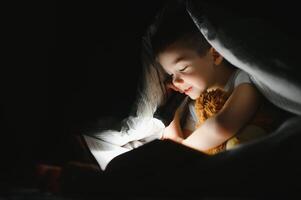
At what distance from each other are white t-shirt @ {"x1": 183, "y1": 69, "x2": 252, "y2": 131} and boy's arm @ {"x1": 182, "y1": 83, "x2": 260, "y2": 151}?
0.04m

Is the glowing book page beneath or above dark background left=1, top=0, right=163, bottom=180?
beneath

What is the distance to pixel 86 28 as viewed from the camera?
1699 mm

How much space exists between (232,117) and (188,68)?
280 mm

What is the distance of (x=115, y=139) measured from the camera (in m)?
1.59

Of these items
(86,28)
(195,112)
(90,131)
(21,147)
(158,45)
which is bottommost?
(21,147)

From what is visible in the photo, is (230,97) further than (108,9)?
No

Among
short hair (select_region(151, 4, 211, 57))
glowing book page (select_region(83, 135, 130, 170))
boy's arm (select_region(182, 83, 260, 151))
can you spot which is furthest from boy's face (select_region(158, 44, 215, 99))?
glowing book page (select_region(83, 135, 130, 170))

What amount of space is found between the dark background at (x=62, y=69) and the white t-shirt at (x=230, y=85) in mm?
300

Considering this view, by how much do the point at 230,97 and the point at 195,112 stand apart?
0.87 feet

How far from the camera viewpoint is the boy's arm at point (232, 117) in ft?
4.34

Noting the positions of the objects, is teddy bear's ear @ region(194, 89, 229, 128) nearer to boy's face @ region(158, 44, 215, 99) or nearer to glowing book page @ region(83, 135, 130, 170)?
boy's face @ region(158, 44, 215, 99)

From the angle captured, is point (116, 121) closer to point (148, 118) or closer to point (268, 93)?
point (148, 118)

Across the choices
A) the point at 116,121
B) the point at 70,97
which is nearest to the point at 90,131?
the point at 116,121

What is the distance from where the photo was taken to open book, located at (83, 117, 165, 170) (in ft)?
5.14
